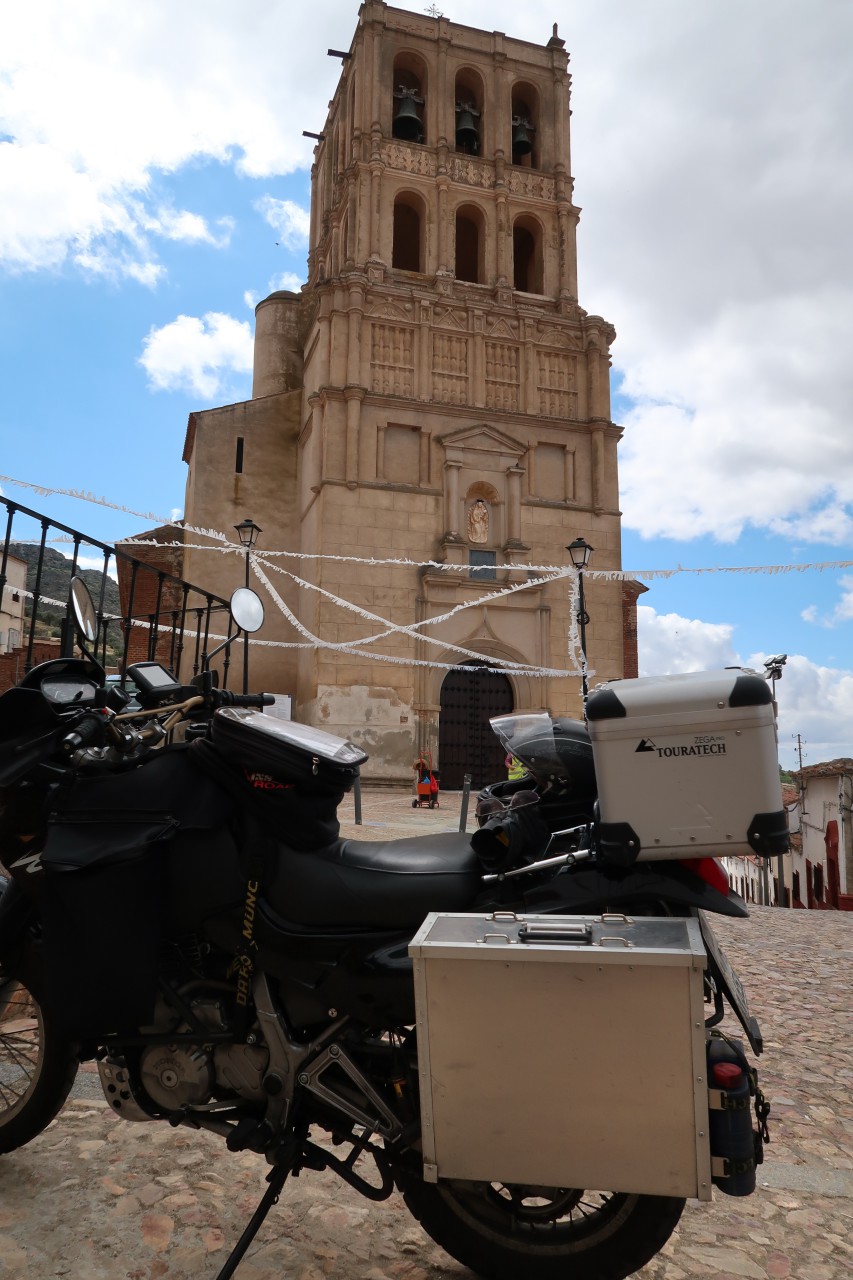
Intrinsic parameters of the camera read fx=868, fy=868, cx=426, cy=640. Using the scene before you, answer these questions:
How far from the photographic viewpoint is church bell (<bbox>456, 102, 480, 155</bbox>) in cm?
2519

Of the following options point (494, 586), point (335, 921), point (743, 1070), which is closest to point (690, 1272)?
point (743, 1070)

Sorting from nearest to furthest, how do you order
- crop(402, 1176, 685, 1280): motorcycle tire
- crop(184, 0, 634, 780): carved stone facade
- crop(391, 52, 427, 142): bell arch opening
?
crop(402, 1176, 685, 1280): motorcycle tire → crop(184, 0, 634, 780): carved stone facade → crop(391, 52, 427, 142): bell arch opening

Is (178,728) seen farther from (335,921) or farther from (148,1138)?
(148,1138)

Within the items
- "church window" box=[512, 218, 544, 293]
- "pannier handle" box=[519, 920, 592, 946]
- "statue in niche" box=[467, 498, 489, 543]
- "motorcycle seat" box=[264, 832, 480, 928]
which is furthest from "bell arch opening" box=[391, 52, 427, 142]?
"pannier handle" box=[519, 920, 592, 946]

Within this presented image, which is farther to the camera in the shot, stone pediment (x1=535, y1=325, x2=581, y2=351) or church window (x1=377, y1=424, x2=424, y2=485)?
stone pediment (x1=535, y1=325, x2=581, y2=351)

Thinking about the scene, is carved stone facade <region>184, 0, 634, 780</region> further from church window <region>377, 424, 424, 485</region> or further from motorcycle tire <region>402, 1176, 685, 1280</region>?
motorcycle tire <region>402, 1176, 685, 1280</region>

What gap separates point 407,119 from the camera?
24.8 metres

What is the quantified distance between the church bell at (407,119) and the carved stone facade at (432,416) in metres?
0.05

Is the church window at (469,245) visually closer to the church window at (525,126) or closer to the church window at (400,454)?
the church window at (525,126)

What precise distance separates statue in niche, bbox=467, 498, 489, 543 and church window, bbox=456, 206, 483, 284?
6941 millimetres

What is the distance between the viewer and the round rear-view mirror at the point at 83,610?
117 inches

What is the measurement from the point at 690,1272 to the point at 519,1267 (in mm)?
541

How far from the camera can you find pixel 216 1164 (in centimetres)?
281

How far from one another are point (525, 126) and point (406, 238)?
4.73 meters
